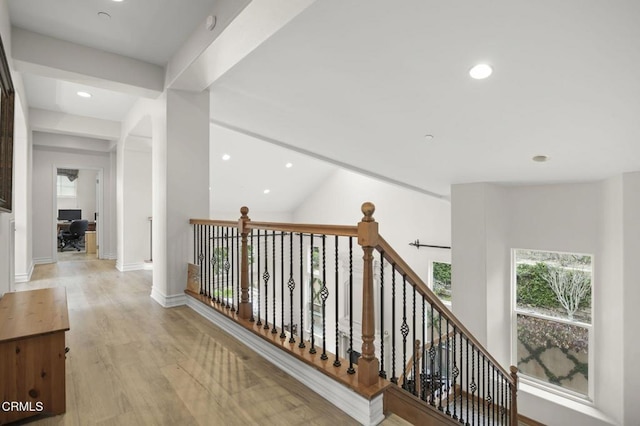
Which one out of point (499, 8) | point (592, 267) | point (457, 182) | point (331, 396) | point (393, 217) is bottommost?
point (331, 396)

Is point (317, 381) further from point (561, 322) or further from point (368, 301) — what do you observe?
point (561, 322)

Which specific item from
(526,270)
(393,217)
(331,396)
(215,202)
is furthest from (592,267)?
(215,202)

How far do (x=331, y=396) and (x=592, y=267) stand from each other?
434cm

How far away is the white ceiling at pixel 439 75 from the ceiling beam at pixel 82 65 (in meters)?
0.12

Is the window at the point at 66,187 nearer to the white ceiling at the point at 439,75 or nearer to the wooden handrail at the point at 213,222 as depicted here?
the white ceiling at the point at 439,75

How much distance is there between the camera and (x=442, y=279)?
21.9 ft

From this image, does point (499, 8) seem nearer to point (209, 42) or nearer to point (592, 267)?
point (209, 42)

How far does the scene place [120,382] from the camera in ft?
6.48

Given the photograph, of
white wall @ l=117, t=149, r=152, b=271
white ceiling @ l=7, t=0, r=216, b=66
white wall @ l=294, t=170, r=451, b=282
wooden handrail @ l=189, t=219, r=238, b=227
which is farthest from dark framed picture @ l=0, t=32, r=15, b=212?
white wall @ l=294, t=170, r=451, b=282

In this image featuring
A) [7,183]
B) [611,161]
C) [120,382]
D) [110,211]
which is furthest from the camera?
[110,211]

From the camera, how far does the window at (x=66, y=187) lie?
1030cm

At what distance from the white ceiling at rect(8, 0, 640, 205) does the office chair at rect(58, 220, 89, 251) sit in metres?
5.41

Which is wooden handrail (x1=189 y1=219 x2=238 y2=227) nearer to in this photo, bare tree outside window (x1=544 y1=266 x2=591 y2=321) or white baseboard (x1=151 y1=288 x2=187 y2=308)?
white baseboard (x1=151 y1=288 x2=187 y2=308)

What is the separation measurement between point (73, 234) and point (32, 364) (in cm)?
873
